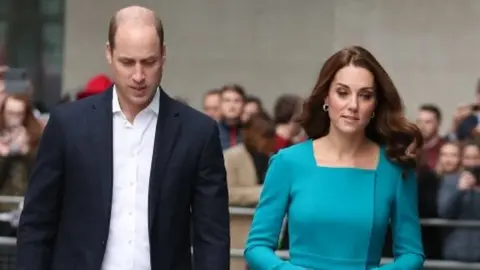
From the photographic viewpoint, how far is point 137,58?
467 centimetres

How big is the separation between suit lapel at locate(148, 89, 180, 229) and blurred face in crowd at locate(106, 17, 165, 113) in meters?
0.20

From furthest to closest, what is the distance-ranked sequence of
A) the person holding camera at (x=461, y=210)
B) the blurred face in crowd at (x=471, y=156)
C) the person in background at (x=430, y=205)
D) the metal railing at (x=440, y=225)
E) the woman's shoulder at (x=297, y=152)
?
the blurred face in crowd at (x=471, y=156) < the person in background at (x=430, y=205) < the person holding camera at (x=461, y=210) < the metal railing at (x=440, y=225) < the woman's shoulder at (x=297, y=152)

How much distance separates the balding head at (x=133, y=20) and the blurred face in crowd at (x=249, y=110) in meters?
5.54

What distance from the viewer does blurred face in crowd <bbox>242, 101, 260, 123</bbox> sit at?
10606 mm

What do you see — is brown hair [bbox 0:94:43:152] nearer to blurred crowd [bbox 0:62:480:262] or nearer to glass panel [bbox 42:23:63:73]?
blurred crowd [bbox 0:62:480:262]

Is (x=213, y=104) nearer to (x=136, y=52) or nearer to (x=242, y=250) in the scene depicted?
(x=242, y=250)

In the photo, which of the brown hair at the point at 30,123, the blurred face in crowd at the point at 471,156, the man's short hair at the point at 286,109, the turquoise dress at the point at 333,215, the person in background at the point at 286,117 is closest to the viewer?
the turquoise dress at the point at 333,215

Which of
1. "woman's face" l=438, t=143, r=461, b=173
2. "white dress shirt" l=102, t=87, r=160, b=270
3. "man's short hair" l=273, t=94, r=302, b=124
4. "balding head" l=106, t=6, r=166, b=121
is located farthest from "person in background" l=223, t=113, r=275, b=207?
"balding head" l=106, t=6, r=166, b=121

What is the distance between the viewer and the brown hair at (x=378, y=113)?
16.4 ft

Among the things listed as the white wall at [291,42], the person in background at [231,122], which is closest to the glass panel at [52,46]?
the white wall at [291,42]

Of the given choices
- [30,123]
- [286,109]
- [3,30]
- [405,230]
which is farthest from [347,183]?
[3,30]

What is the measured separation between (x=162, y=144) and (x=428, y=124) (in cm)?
683

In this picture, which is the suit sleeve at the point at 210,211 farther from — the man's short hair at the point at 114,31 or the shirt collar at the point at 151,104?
the man's short hair at the point at 114,31

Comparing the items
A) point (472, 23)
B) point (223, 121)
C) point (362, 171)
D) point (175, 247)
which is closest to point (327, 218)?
point (362, 171)
